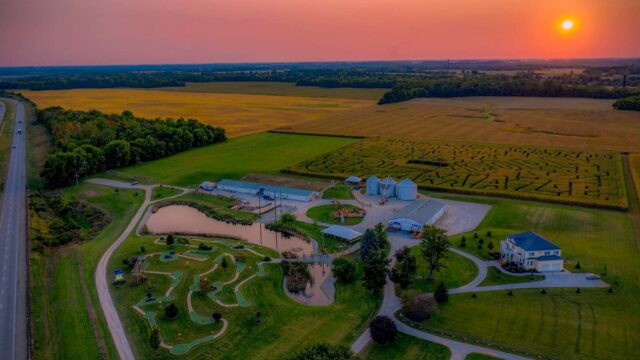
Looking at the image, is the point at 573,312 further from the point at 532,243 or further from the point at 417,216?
the point at 417,216

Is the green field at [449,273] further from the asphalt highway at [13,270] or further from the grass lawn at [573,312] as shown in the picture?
the asphalt highway at [13,270]

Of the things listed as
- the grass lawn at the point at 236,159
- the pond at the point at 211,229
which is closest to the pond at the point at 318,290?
the pond at the point at 211,229

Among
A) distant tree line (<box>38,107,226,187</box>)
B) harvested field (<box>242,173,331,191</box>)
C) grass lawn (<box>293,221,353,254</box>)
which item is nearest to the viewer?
grass lawn (<box>293,221,353,254</box>)

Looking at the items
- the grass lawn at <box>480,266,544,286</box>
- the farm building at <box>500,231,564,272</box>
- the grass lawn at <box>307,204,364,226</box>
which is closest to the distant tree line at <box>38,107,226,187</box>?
the grass lawn at <box>307,204,364,226</box>

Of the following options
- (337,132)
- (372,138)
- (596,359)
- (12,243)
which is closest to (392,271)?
(596,359)

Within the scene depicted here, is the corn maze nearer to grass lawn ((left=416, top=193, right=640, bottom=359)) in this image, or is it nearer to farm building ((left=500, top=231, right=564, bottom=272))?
grass lawn ((left=416, top=193, right=640, bottom=359))
